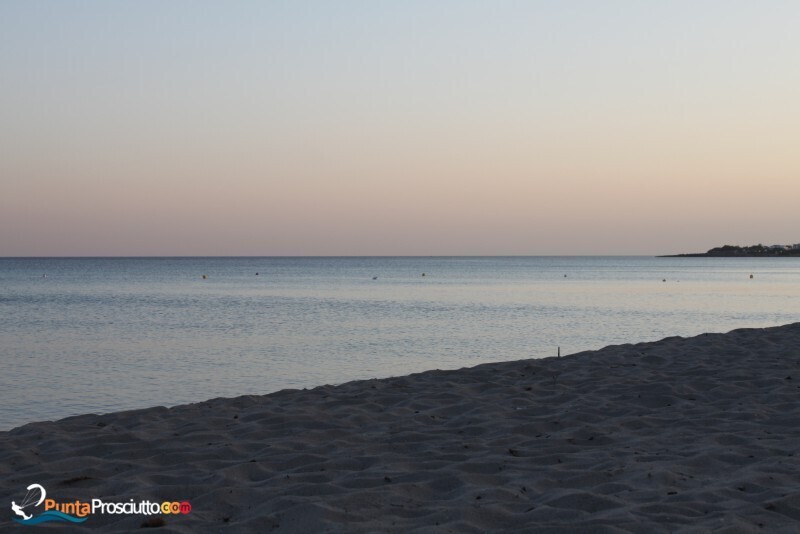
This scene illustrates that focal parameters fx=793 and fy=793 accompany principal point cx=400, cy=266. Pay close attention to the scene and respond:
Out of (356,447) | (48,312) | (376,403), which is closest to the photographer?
(356,447)

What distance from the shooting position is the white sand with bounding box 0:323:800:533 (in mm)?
5113

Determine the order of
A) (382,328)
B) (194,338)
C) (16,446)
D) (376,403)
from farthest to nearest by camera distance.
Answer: (382,328) < (194,338) < (376,403) < (16,446)

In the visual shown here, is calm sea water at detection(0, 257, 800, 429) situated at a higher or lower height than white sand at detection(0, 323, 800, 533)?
lower

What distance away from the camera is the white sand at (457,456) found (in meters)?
5.11

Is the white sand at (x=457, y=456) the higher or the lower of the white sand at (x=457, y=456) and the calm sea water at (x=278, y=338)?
the higher


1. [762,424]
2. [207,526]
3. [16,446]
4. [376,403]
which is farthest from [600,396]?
[16,446]

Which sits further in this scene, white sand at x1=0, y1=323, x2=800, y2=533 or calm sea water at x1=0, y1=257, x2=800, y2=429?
calm sea water at x1=0, y1=257, x2=800, y2=429

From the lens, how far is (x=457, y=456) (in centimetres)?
666

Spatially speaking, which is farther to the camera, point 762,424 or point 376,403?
point 376,403

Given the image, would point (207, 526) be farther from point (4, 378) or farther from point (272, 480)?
point (4, 378)

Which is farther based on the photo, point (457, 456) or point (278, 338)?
point (278, 338)

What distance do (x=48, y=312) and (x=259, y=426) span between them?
3587cm

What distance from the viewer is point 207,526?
505 centimetres

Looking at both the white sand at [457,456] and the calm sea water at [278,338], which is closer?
the white sand at [457,456]
